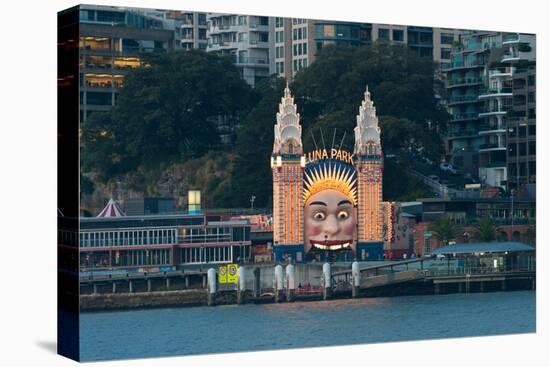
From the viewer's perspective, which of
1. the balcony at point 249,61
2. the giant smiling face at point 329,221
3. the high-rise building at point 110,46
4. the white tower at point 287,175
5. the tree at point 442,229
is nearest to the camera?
the high-rise building at point 110,46

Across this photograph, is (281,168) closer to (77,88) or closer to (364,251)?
(364,251)

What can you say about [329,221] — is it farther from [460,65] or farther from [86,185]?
[86,185]

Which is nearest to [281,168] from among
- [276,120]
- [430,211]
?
[276,120]

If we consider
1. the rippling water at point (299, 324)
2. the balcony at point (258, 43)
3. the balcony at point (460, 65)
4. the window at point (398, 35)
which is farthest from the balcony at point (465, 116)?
the balcony at point (258, 43)

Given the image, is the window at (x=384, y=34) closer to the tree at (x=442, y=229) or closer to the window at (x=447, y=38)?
the window at (x=447, y=38)

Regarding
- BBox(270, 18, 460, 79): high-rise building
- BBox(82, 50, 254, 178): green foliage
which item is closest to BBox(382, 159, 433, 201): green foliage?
BBox(270, 18, 460, 79): high-rise building

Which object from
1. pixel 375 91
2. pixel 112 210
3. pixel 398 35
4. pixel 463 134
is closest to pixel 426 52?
pixel 398 35
